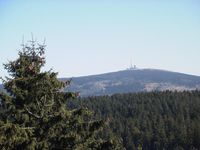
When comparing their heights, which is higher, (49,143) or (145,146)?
(49,143)

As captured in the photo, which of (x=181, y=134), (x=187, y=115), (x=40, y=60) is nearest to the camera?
(x=40, y=60)

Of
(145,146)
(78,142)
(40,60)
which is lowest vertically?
(145,146)

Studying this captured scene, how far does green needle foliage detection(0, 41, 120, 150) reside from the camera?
61.4 feet

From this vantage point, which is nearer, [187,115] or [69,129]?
[69,129]

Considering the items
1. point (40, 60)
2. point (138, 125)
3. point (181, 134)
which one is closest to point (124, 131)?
point (138, 125)

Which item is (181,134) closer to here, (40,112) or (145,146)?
(145,146)

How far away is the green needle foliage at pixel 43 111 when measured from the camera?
18719mm

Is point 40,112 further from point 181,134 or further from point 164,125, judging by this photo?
point 164,125

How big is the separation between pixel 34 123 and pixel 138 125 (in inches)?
6476

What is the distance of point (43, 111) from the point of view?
19.1m

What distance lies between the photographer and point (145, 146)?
168m

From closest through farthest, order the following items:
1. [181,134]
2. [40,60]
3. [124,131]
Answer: [40,60]
[181,134]
[124,131]

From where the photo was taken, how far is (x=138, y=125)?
181250 millimetres

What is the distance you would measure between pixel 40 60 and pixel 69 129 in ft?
11.2
